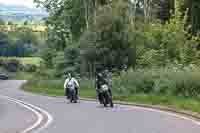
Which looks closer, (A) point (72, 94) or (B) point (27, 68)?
(A) point (72, 94)

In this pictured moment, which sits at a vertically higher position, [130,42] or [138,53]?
[130,42]

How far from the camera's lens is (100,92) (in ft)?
91.8

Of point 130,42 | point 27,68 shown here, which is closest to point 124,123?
point 130,42

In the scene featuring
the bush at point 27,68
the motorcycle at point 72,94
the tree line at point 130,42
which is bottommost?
the bush at point 27,68

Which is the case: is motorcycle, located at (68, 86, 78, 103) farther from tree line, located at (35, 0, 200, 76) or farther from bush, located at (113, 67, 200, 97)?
tree line, located at (35, 0, 200, 76)

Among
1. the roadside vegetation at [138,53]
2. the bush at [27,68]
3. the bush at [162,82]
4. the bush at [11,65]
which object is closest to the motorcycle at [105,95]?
the roadside vegetation at [138,53]

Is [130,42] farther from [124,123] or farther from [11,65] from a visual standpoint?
[11,65]

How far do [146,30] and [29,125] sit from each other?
31.7 meters

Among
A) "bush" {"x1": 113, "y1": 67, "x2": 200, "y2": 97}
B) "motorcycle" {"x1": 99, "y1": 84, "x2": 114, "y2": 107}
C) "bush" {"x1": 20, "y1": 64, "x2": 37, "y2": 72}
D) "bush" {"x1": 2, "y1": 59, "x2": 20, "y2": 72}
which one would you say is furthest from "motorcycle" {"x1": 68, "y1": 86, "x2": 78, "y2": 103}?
"bush" {"x1": 2, "y1": 59, "x2": 20, "y2": 72}

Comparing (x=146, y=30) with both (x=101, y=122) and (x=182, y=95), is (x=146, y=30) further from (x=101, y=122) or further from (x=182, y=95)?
(x=101, y=122)

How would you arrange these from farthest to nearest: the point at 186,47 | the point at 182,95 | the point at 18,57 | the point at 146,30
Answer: the point at 18,57 < the point at 146,30 < the point at 186,47 < the point at 182,95

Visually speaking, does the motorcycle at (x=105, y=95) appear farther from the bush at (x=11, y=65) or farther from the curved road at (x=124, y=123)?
the bush at (x=11, y=65)

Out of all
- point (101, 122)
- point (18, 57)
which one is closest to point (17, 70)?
point (18, 57)

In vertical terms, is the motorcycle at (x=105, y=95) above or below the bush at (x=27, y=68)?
above
